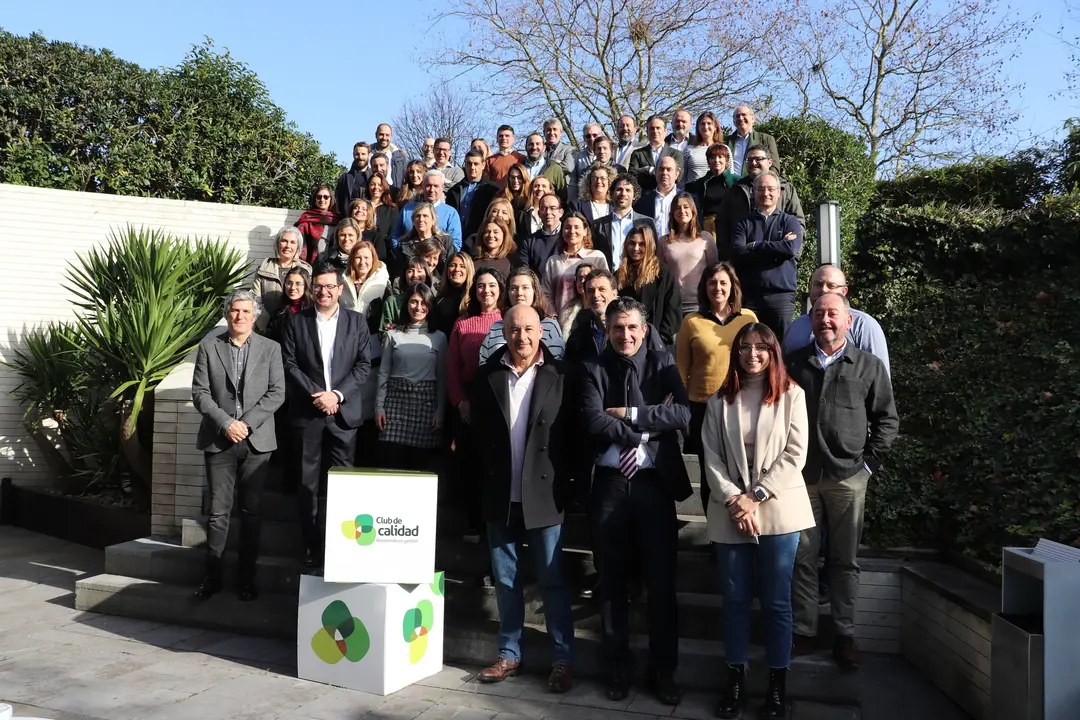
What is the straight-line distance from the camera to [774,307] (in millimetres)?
6230

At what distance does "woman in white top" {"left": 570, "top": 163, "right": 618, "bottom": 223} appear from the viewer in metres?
7.21

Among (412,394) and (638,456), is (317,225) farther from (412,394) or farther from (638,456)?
(638,456)

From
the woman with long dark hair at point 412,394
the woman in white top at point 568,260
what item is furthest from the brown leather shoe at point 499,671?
the woman in white top at point 568,260

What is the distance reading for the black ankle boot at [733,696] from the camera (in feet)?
13.8

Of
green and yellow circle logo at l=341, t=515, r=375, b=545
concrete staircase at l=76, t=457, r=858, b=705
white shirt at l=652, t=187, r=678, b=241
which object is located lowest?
concrete staircase at l=76, t=457, r=858, b=705

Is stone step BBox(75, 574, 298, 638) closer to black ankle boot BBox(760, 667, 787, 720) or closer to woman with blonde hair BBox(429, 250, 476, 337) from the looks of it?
woman with blonde hair BBox(429, 250, 476, 337)

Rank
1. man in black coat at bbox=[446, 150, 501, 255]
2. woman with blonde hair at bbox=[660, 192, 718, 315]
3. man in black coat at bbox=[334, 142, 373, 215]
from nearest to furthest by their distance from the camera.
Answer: woman with blonde hair at bbox=[660, 192, 718, 315]
man in black coat at bbox=[446, 150, 501, 255]
man in black coat at bbox=[334, 142, 373, 215]

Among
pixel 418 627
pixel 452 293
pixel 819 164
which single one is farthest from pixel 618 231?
pixel 819 164

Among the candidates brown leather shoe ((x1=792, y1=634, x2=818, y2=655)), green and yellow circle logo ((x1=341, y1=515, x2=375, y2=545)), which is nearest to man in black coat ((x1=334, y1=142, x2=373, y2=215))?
green and yellow circle logo ((x1=341, y1=515, x2=375, y2=545))

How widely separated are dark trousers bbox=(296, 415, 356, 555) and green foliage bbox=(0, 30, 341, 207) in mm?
7367

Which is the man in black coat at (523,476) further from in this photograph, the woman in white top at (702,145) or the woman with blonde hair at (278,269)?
the woman in white top at (702,145)

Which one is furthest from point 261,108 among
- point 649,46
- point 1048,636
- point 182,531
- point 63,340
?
point 1048,636

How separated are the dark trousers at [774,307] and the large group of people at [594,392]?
0.01 m

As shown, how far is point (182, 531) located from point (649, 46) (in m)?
15.7
